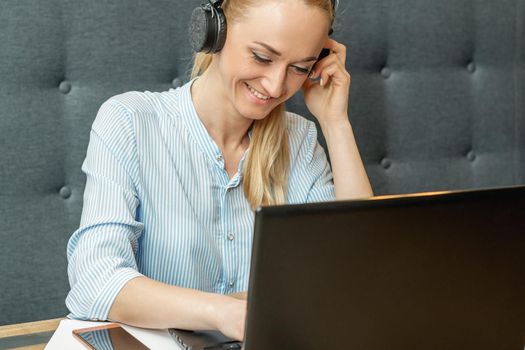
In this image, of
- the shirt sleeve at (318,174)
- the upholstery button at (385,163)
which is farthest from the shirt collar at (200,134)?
the upholstery button at (385,163)

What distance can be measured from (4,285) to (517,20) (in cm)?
156

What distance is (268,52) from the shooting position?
139 centimetres

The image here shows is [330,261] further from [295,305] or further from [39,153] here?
[39,153]

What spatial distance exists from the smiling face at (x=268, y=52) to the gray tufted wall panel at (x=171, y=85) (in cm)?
35

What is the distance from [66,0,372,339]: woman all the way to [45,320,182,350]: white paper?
0.05 ft

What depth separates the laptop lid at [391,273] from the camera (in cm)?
77

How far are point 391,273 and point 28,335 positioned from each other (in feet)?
2.15

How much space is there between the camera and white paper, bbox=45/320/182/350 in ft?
3.62

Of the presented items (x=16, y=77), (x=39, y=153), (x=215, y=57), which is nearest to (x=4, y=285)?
(x=39, y=153)

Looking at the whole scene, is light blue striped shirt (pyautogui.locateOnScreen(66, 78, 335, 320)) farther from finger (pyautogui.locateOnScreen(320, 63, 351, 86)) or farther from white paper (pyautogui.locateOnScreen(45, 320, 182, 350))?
finger (pyautogui.locateOnScreen(320, 63, 351, 86))

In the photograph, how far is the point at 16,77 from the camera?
1637 millimetres

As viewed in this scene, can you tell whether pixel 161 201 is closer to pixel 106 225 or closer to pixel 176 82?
pixel 106 225

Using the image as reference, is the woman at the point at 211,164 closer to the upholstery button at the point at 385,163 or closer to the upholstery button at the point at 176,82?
the upholstery button at the point at 176,82

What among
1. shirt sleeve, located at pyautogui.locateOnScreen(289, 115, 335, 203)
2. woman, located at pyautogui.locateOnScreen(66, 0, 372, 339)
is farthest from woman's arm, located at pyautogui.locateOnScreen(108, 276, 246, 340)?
shirt sleeve, located at pyautogui.locateOnScreen(289, 115, 335, 203)
